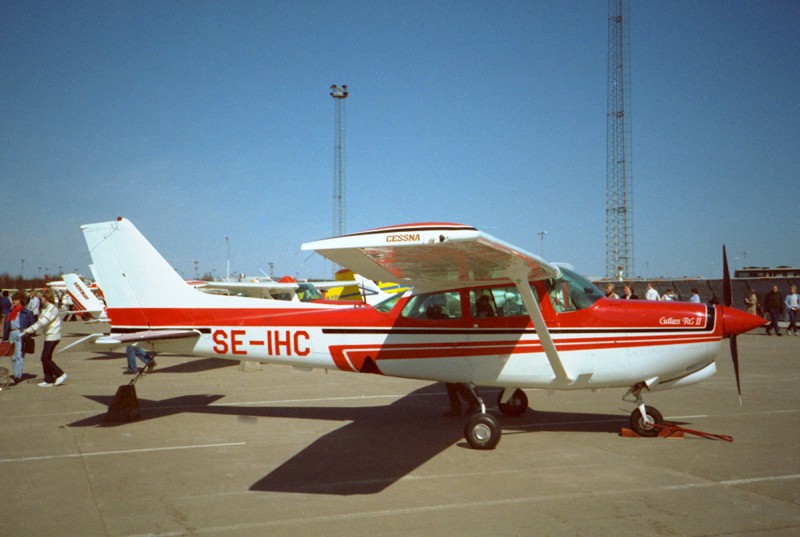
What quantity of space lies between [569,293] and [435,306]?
66.3 inches

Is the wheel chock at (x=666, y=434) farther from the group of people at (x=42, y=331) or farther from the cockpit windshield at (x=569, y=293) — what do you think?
the group of people at (x=42, y=331)

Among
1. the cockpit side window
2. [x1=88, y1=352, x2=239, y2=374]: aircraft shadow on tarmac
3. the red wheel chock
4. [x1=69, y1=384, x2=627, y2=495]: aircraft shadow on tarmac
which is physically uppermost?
the cockpit side window

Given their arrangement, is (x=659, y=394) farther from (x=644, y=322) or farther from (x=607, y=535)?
(x=607, y=535)

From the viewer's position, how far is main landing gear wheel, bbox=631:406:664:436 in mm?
7164

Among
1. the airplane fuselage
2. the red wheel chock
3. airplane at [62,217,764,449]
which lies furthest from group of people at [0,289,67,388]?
the red wheel chock

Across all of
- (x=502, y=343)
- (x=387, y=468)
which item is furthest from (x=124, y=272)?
(x=502, y=343)

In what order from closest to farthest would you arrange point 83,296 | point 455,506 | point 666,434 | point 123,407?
point 455,506 → point 666,434 → point 123,407 → point 83,296

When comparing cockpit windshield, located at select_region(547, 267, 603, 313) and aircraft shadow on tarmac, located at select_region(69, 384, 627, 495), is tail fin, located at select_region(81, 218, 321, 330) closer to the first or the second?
aircraft shadow on tarmac, located at select_region(69, 384, 627, 495)

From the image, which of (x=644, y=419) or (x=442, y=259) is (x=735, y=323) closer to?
(x=644, y=419)

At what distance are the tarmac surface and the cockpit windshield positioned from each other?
1.66 meters

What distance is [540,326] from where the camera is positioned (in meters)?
6.59

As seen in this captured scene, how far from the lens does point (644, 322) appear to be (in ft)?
22.8

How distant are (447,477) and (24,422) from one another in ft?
21.3

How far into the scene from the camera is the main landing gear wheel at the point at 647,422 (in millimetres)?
7164
